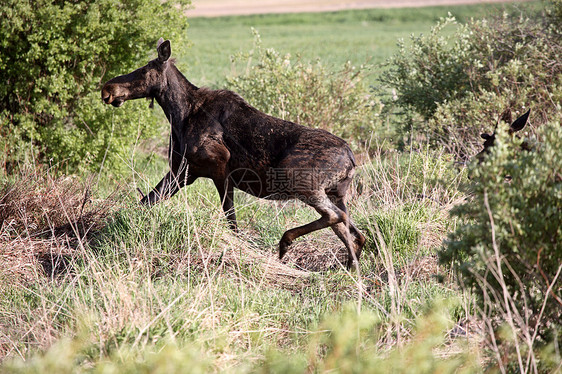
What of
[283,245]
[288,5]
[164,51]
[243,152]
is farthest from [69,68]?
[288,5]

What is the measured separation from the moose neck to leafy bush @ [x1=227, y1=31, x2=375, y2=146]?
3948 millimetres

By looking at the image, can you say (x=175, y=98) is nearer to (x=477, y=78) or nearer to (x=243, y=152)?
(x=243, y=152)

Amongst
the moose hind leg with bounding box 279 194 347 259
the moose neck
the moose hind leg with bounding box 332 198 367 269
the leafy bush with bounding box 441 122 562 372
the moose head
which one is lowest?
the moose hind leg with bounding box 332 198 367 269

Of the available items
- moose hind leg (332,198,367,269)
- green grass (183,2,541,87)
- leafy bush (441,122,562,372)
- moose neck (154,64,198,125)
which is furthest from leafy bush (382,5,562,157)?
green grass (183,2,541,87)

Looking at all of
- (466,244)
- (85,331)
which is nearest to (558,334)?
(466,244)

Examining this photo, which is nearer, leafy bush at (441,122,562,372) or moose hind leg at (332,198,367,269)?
leafy bush at (441,122,562,372)

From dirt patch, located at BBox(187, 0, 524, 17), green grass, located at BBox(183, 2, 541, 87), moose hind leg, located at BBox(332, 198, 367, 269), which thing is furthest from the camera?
dirt patch, located at BBox(187, 0, 524, 17)

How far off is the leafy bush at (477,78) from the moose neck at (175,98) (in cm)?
351

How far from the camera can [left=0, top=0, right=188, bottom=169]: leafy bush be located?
862 cm

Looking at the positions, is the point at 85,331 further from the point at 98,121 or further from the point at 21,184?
the point at 98,121

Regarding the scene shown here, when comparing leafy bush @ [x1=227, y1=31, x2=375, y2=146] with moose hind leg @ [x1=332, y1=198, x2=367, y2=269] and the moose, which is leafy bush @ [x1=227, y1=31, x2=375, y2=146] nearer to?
the moose

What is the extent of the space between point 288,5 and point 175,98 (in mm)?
63092

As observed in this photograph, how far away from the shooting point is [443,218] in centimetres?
717

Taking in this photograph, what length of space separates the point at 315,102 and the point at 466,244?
7134 millimetres
